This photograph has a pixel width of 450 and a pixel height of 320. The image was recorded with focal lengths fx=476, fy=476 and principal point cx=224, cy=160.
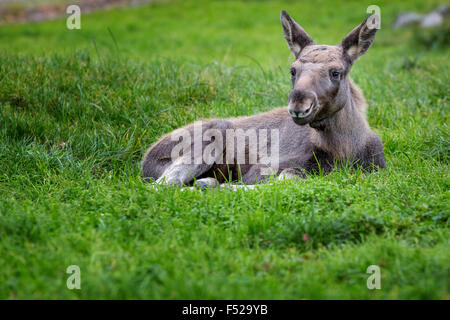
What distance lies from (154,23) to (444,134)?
51.4 ft

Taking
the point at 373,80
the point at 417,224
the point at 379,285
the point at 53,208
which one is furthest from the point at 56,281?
the point at 373,80

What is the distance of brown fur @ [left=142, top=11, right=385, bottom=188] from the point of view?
5.15 m

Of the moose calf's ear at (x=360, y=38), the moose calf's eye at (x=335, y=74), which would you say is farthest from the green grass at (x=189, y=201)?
the moose calf's ear at (x=360, y=38)

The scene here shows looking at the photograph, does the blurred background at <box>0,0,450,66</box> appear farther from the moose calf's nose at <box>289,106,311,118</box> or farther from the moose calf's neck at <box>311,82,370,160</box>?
the moose calf's nose at <box>289,106,311,118</box>

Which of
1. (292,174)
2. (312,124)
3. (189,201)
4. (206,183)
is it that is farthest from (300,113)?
(206,183)

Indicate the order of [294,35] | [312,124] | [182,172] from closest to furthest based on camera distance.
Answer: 1. [312,124]
2. [294,35]
3. [182,172]

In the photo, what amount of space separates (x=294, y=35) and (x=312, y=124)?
1.17m

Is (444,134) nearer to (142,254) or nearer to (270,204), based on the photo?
(270,204)

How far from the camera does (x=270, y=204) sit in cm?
464

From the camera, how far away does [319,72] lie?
517 cm

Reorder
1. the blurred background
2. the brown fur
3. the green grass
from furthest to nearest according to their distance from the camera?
the blurred background, the brown fur, the green grass

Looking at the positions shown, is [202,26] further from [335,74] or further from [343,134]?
[335,74]

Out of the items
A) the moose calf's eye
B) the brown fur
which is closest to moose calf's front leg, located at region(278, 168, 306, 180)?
the brown fur

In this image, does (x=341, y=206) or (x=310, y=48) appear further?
(x=310, y=48)
